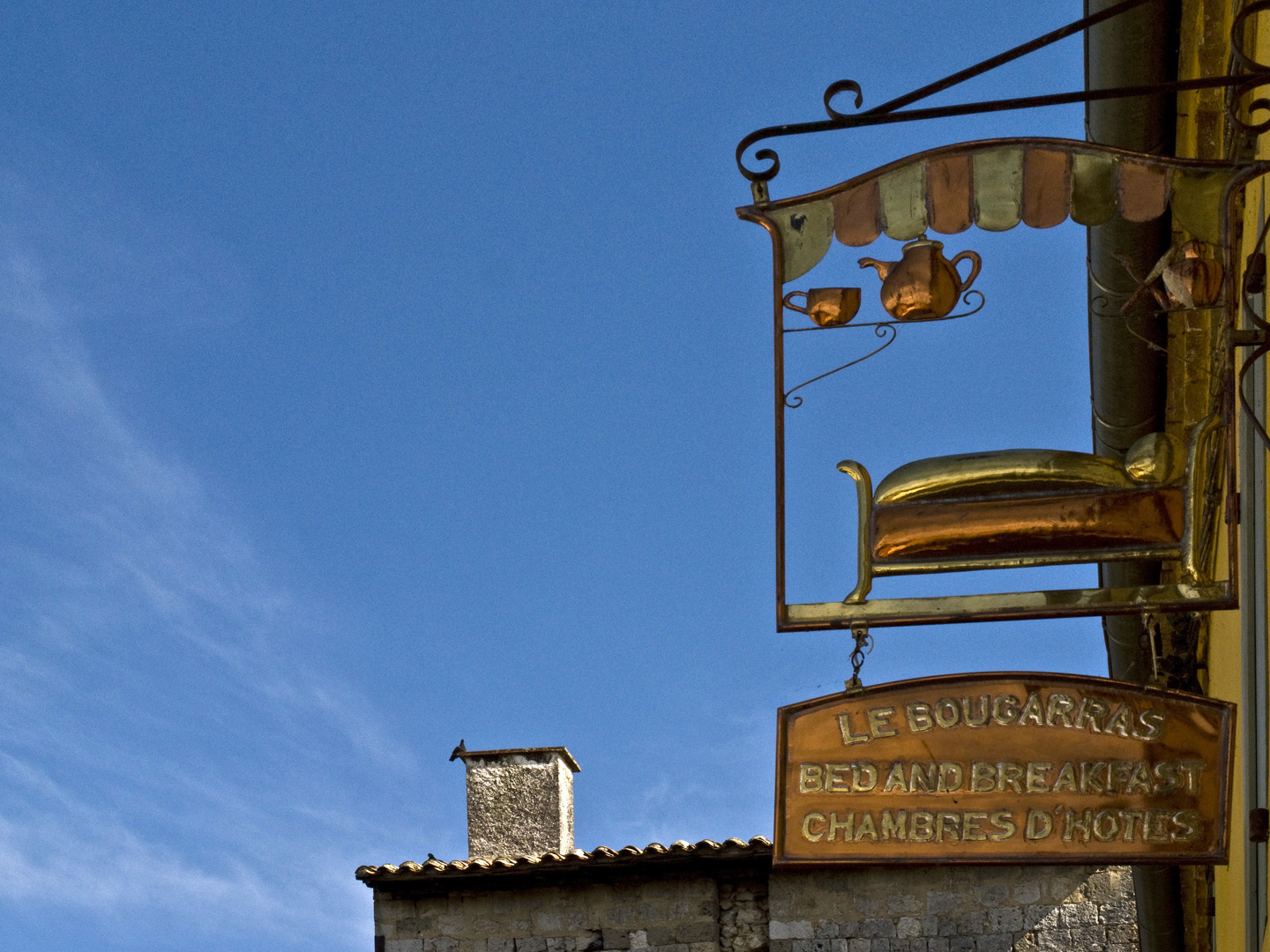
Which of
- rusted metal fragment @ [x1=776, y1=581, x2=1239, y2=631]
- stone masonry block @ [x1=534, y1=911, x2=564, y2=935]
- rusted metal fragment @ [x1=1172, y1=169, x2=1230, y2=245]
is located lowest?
stone masonry block @ [x1=534, y1=911, x2=564, y2=935]

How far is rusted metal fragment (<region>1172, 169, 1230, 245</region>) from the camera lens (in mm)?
4508

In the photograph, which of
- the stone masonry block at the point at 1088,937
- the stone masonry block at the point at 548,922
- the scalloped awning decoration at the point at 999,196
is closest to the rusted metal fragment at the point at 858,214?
the scalloped awning decoration at the point at 999,196

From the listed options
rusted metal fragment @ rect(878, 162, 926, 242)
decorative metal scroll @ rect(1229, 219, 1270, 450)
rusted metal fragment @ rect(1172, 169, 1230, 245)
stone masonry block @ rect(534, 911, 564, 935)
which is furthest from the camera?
stone masonry block @ rect(534, 911, 564, 935)

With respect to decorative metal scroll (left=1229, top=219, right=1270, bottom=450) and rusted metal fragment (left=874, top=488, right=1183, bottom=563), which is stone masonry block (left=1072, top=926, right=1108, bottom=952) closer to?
decorative metal scroll (left=1229, top=219, right=1270, bottom=450)

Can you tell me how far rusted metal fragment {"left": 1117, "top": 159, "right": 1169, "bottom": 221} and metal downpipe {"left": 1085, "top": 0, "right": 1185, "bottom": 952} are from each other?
0.83 metres

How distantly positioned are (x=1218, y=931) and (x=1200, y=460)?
3.74 metres

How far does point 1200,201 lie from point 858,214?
819 millimetres

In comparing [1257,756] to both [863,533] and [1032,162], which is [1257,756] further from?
[1032,162]

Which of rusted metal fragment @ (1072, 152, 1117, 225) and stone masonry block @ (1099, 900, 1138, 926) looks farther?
stone masonry block @ (1099, 900, 1138, 926)

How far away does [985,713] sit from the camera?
4.60 meters

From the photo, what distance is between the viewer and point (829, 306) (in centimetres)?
495

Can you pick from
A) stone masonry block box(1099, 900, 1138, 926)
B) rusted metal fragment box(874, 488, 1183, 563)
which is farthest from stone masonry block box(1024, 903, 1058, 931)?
rusted metal fragment box(874, 488, 1183, 563)

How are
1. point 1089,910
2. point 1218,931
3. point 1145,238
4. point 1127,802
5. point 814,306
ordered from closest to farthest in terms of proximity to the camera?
1. point 1127,802
2. point 814,306
3. point 1145,238
4. point 1218,931
5. point 1089,910

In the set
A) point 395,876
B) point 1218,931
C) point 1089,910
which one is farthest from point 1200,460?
point 395,876
